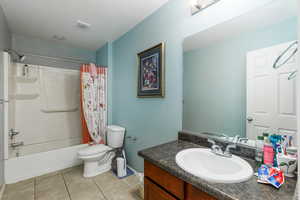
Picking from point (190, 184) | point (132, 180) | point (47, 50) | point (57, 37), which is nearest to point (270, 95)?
point (190, 184)

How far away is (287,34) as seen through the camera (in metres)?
0.87

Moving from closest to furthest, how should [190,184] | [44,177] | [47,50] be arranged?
[190,184], [44,177], [47,50]

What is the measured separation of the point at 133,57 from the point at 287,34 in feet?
5.53

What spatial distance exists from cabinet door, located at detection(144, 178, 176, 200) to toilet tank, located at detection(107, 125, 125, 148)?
1.22m

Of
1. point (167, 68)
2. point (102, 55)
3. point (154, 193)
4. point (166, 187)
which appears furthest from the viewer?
point (102, 55)

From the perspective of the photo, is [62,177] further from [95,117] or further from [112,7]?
[112,7]

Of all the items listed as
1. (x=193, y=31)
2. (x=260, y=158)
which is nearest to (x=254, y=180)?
(x=260, y=158)

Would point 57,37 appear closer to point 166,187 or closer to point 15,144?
point 15,144

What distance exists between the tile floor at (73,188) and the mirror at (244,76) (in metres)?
1.16

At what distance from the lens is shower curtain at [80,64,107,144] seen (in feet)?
7.52

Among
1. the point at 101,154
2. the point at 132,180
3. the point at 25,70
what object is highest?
the point at 25,70

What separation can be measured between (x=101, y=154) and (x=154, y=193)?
1.30m

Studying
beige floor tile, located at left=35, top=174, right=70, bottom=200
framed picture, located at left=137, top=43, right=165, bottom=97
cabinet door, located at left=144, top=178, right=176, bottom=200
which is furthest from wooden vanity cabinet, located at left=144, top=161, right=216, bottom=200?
beige floor tile, located at left=35, top=174, right=70, bottom=200

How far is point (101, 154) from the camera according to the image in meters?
2.06
